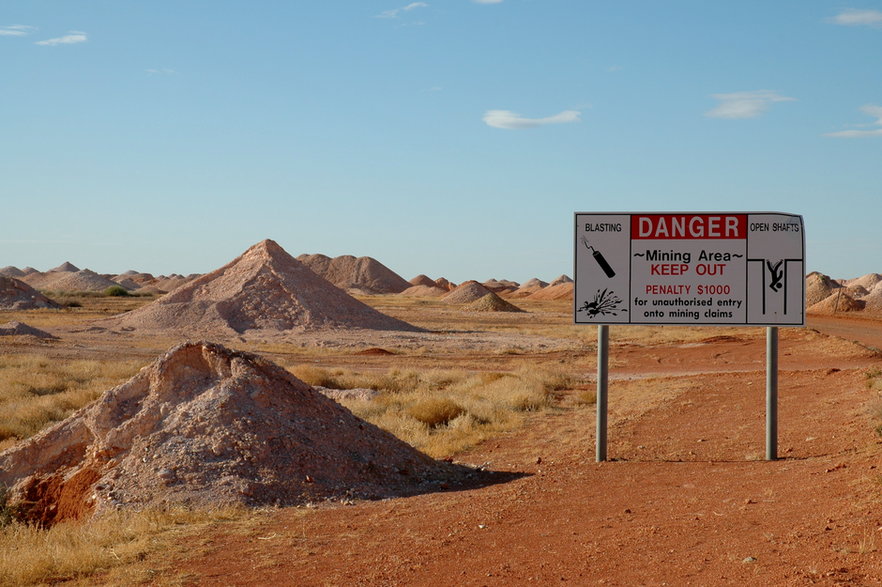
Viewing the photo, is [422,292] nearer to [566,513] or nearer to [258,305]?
[258,305]

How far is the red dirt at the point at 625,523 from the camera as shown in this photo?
609 centimetres

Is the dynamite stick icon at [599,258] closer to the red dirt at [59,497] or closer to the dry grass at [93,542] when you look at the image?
the dry grass at [93,542]

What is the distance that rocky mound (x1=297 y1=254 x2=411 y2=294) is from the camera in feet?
443

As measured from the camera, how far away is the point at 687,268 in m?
11.0

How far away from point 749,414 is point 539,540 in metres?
9.25

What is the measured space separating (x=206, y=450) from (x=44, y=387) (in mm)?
14073

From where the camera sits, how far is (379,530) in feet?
26.4

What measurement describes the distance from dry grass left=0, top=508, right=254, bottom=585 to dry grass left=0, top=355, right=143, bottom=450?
665 cm

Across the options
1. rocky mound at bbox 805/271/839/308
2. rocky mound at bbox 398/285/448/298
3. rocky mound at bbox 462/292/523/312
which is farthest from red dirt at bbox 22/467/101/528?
rocky mound at bbox 398/285/448/298

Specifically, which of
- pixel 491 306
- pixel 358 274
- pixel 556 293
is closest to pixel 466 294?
pixel 491 306

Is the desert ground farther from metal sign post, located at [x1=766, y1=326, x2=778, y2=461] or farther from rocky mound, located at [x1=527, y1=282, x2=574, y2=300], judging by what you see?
rocky mound, located at [x1=527, y1=282, x2=574, y2=300]

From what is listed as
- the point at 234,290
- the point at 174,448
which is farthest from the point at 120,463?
the point at 234,290

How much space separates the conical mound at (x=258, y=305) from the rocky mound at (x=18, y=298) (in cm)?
2382

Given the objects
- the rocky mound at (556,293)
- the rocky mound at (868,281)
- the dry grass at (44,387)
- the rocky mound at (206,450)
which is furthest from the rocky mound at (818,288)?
the rocky mound at (206,450)
